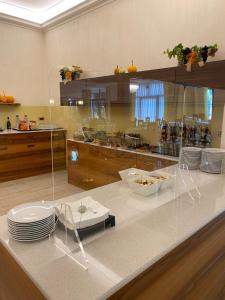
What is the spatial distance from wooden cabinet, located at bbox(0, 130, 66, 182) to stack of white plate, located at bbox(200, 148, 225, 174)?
2.97 m

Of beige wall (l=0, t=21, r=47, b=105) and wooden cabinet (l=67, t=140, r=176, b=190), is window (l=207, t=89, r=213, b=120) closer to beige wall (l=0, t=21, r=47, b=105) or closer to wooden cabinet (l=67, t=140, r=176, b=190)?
wooden cabinet (l=67, t=140, r=176, b=190)

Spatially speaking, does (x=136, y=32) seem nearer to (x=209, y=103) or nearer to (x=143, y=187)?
(x=209, y=103)

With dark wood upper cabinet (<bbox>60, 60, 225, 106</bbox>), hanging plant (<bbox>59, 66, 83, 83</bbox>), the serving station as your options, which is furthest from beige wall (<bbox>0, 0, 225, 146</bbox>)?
the serving station

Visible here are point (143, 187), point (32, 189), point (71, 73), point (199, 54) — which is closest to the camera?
point (143, 187)

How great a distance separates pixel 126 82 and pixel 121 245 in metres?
2.41

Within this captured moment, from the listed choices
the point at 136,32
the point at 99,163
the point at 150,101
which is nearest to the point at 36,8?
the point at 136,32

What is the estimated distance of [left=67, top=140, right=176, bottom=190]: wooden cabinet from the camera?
276 centimetres

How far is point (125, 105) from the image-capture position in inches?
132

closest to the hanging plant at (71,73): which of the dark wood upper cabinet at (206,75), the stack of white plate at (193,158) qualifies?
the dark wood upper cabinet at (206,75)

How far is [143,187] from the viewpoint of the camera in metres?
1.46

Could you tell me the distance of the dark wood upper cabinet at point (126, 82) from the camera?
217 centimetres

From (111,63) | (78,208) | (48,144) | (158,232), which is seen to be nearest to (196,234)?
(158,232)

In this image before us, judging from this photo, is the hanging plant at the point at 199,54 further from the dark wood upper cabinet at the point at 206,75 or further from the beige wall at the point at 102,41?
the beige wall at the point at 102,41

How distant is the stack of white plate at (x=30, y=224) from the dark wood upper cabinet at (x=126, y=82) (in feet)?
6.31
